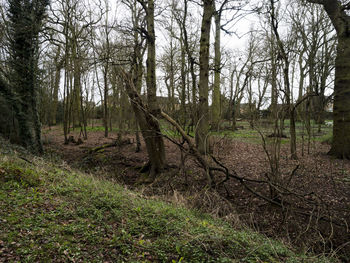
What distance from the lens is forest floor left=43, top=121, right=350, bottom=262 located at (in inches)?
176

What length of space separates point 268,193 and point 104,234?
4.70 metres

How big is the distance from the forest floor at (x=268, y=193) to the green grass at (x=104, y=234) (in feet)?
3.90

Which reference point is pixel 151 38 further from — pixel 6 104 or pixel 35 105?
pixel 6 104

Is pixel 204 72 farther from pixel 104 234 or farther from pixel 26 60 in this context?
pixel 26 60

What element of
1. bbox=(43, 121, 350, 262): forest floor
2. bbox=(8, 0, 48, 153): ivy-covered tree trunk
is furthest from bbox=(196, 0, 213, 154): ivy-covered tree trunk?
bbox=(8, 0, 48, 153): ivy-covered tree trunk

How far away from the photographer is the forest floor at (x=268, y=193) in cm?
447

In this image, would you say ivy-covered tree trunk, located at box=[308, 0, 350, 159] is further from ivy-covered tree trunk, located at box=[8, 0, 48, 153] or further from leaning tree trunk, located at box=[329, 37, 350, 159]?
ivy-covered tree trunk, located at box=[8, 0, 48, 153]

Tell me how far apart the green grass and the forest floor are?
3.90 ft

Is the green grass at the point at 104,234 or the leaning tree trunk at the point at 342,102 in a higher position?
the leaning tree trunk at the point at 342,102

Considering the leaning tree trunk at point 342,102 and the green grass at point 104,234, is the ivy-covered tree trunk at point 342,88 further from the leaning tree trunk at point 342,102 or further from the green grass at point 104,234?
the green grass at point 104,234

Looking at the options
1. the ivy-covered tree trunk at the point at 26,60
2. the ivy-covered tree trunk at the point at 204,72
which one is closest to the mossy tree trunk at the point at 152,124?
the ivy-covered tree trunk at the point at 204,72

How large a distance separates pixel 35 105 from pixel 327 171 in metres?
13.0

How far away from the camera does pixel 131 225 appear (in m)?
3.45

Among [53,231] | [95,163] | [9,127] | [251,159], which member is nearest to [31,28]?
[9,127]
